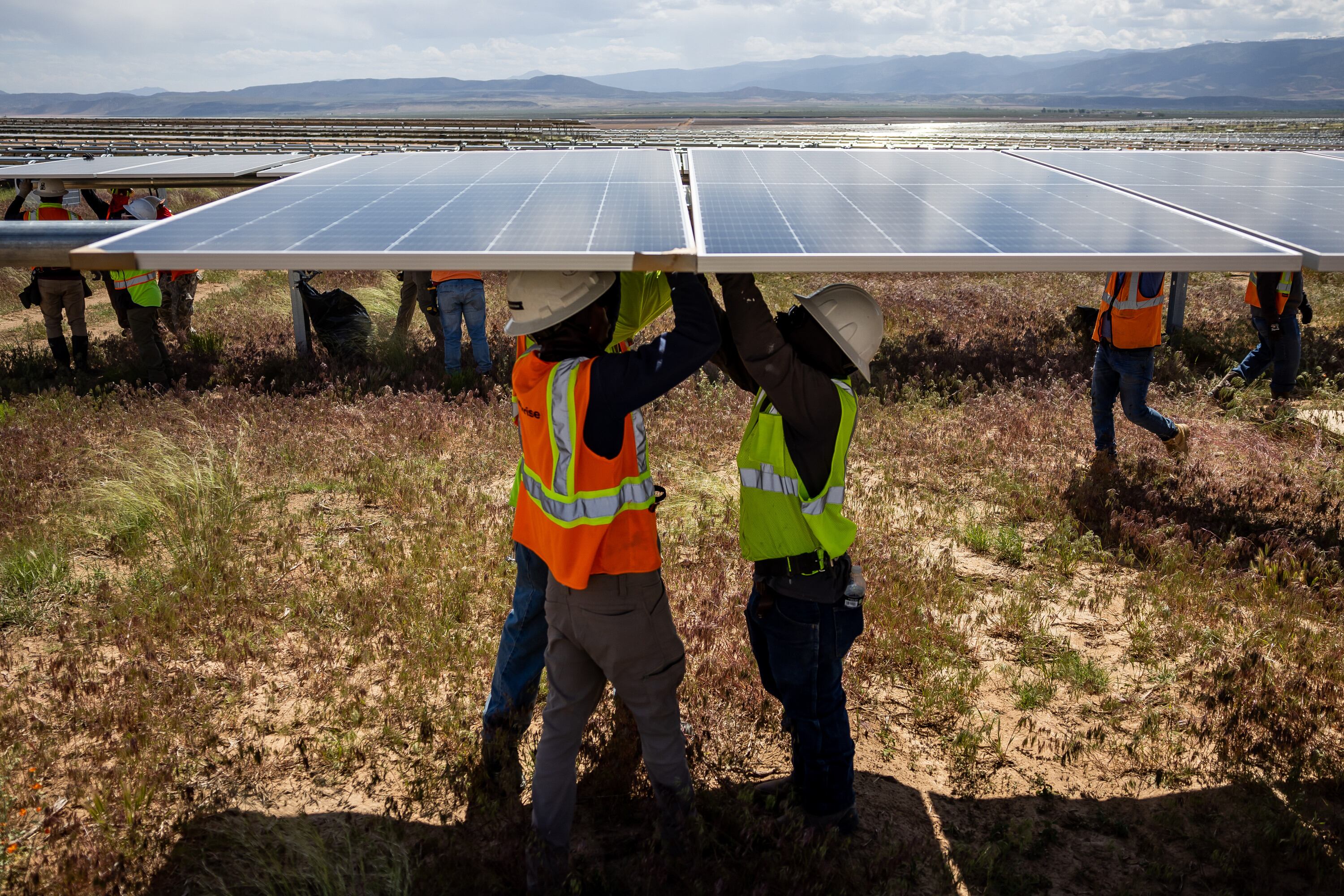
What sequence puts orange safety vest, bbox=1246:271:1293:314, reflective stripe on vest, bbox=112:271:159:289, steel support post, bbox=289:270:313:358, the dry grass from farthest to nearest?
steel support post, bbox=289:270:313:358 < reflective stripe on vest, bbox=112:271:159:289 < orange safety vest, bbox=1246:271:1293:314 < the dry grass

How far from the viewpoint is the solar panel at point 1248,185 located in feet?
13.6

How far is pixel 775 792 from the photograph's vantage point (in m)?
4.37

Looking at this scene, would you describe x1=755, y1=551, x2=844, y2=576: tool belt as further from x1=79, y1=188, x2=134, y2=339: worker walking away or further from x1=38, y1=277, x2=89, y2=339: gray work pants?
x1=38, y1=277, x2=89, y2=339: gray work pants

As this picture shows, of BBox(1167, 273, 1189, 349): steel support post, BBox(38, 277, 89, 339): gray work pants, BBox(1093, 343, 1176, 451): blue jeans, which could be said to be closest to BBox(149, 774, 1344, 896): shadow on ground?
BBox(1093, 343, 1176, 451): blue jeans

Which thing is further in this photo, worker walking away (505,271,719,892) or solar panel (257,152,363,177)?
solar panel (257,152,363,177)

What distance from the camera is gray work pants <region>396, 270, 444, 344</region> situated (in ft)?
40.2

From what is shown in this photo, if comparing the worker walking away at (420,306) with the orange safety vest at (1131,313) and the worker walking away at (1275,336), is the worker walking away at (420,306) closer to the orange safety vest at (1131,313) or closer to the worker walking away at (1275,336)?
the orange safety vest at (1131,313)

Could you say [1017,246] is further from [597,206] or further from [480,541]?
[480,541]

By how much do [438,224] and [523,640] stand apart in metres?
2.17

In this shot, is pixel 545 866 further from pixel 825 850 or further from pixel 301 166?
pixel 301 166

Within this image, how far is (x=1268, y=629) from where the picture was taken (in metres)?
Result: 5.68

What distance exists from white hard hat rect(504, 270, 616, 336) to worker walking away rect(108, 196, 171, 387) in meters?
9.03

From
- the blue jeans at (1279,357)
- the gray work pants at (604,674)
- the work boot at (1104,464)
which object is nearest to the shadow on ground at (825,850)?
the gray work pants at (604,674)

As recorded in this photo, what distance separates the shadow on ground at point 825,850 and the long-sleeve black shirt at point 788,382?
1.79 metres
